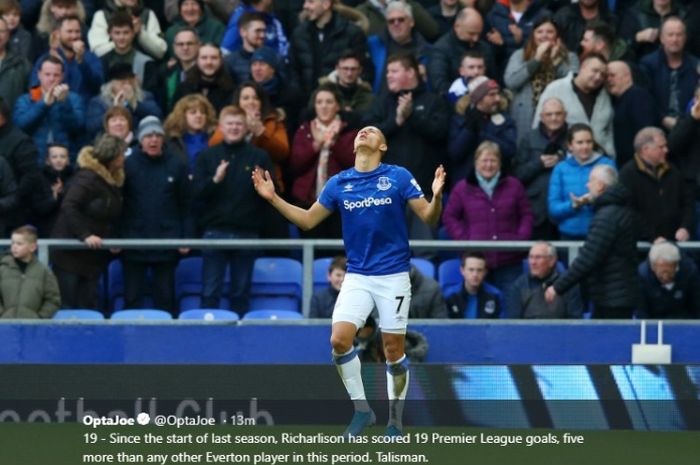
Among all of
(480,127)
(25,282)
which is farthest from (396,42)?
(25,282)

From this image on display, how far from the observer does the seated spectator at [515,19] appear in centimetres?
1741

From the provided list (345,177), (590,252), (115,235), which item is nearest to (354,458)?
(345,177)

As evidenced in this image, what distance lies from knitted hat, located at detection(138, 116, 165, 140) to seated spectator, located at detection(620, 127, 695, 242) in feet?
13.6

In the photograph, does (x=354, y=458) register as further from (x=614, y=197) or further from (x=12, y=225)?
(x=12, y=225)

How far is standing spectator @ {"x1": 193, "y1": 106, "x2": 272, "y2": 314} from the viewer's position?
51.3 feet

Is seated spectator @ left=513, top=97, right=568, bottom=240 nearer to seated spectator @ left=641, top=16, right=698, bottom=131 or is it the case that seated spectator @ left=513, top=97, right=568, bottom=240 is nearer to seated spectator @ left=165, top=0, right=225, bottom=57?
seated spectator @ left=641, top=16, right=698, bottom=131

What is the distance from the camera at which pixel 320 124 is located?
52.7 ft

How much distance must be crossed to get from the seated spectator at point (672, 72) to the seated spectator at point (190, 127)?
4.19 meters

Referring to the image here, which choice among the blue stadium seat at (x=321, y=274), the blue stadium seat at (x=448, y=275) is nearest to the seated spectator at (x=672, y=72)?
the blue stadium seat at (x=448, y=275)

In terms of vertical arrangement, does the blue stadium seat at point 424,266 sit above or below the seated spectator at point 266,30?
below

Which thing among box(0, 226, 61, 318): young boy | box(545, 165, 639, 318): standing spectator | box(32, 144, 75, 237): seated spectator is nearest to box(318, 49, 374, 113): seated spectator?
box(545, 165, 639, 318): standing spectator

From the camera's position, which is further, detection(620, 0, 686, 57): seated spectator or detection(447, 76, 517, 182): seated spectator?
detection(620, 0, 686, 57): seated spectator

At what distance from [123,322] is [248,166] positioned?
178 cm

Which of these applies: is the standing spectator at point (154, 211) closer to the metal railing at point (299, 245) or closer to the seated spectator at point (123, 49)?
the metal railing at point (299, 245)
